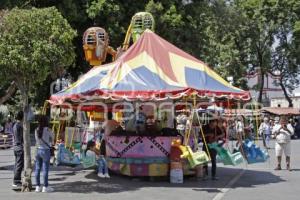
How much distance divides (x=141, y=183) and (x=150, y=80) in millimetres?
2647

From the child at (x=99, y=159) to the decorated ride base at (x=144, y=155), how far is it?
417mm

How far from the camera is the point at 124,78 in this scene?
14.2m

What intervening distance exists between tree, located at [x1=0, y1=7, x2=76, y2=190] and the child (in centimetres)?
322

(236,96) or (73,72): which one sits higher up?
(73,72)

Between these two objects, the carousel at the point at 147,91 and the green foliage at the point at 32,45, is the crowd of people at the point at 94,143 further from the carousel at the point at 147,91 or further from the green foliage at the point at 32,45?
the green foliage at the point at 32,45

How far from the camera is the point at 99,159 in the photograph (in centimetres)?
1534

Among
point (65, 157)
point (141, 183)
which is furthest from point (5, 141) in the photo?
point (141, 183)

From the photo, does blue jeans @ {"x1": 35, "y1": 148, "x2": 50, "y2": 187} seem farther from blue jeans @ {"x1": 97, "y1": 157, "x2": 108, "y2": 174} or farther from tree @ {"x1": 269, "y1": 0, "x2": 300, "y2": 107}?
tree @ {"x1": 269, "y1": 0, "x2": 300, "y2": 107}

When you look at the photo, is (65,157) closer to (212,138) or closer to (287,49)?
(212,138)

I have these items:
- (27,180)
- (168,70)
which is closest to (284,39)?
(168,70)

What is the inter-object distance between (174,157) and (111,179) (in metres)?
1.90

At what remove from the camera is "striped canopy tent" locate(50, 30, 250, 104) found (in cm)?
1355

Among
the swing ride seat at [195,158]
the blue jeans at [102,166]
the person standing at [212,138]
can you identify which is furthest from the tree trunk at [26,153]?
the person standing at [212,138]

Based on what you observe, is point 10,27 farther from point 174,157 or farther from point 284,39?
point 284,39
